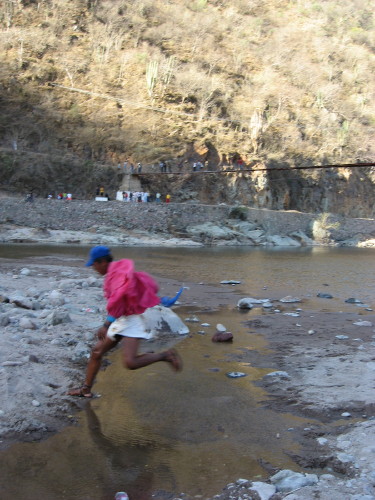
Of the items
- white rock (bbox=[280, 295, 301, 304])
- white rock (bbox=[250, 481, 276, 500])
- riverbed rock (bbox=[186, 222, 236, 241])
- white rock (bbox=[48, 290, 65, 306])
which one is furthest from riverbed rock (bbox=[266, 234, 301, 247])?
white rock (bbox=[250, 481, 276, 500])

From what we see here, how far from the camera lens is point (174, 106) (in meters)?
51.3

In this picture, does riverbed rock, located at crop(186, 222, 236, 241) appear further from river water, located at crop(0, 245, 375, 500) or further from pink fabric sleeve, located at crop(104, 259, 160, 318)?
pink fabric sleeve, located at crop(104, 259, 160, 318)

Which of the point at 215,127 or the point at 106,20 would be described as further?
the point at 106,20

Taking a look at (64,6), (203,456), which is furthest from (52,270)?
(64,6)

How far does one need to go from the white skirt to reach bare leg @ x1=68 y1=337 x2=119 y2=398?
0.15 metres

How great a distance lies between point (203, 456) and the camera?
3734 mm

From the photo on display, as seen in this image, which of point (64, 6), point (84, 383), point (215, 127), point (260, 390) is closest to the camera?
point (84, 383)

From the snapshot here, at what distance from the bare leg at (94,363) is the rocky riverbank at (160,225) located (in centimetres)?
2715

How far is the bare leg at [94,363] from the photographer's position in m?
4.50

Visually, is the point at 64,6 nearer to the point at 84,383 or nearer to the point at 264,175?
the point at 264,175

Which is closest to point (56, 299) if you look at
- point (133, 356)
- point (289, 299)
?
point (133, 356)

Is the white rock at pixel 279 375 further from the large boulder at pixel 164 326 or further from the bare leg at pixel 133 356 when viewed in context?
the large boulder at pixel 164 326

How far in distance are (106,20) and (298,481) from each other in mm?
66877

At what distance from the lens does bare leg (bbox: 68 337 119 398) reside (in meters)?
4.50
